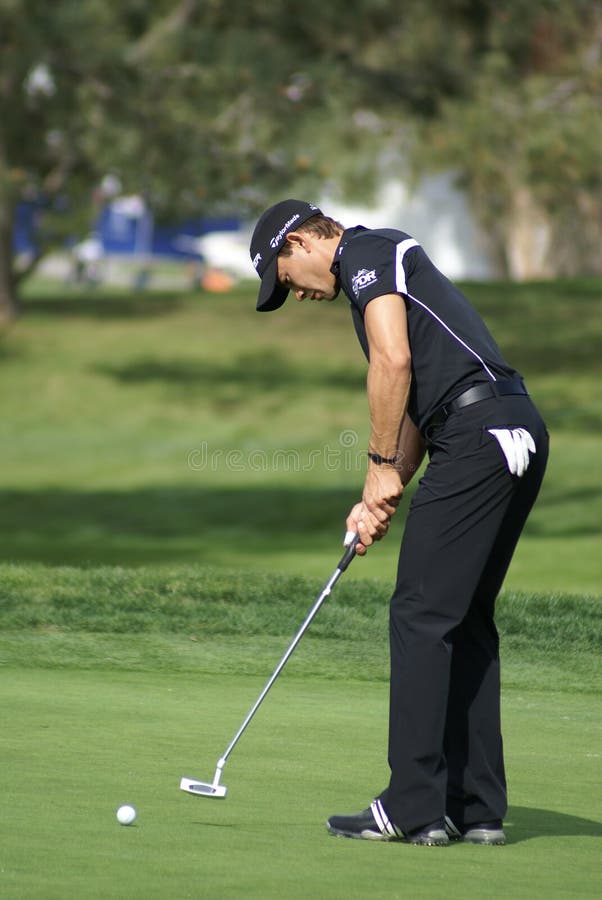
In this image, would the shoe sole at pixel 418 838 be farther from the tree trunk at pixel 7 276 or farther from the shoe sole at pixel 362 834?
the tree trunk at pixel 7 276

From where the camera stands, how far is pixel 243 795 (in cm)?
482

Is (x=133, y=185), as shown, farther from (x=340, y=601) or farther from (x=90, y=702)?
(x=90, y=702)

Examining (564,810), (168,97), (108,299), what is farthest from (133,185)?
(564,810)

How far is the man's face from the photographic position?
4738 mm

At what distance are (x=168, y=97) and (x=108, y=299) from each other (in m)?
12.0

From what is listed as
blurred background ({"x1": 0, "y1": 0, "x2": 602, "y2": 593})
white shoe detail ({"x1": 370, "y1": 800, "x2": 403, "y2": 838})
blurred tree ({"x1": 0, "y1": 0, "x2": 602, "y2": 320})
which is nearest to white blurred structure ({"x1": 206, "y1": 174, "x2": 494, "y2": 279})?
blurred background ({"x1": 0, "y1": 0, "x2": 602, "y2": 593})

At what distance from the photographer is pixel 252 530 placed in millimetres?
18578

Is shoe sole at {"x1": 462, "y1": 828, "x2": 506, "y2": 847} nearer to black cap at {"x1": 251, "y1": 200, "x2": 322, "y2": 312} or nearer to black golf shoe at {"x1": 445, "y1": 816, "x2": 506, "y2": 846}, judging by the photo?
black golf shoe at {"x1": 445, "y1": 816, "x2": 506, "y2": 846}

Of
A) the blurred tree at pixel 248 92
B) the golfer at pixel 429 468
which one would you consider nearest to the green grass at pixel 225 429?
the blurred tree at pixel 248 92

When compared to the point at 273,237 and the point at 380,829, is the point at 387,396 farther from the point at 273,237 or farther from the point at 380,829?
the point at 380,829
